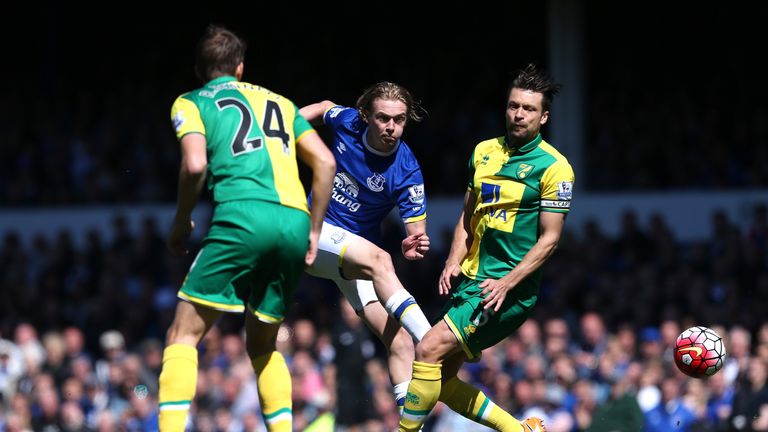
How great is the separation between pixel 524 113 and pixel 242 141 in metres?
1.88

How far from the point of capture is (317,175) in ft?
21.8

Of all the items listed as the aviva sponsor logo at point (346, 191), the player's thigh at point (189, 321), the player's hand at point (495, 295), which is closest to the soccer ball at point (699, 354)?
the player's hand at point (495, 295)

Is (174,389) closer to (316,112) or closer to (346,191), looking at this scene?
(346,191)

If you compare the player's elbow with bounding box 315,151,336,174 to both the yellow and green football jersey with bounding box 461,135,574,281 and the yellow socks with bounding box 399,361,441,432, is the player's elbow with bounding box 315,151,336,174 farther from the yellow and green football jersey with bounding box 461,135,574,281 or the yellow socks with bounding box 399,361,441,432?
the yellow socks with bounding box 399,361,441,432

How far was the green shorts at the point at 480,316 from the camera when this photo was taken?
754 centimetres

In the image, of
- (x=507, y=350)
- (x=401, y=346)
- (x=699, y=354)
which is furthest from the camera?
(x=507, y=350)

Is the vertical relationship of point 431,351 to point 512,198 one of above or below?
below

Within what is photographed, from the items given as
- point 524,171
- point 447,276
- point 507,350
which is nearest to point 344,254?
point 447,276

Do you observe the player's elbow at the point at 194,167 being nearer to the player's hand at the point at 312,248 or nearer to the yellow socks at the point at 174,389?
the player's hand at the point at 312,248

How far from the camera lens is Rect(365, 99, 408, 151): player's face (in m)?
7.82

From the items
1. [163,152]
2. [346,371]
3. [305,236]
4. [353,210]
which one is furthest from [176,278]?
[305,236]

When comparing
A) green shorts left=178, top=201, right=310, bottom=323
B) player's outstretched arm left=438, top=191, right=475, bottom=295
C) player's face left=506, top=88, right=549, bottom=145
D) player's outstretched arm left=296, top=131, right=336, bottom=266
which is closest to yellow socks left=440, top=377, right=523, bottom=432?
player's outstretched arm left=438, top=191, right=475, bottom=295

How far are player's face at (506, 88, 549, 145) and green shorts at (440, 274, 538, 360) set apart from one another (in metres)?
0.87

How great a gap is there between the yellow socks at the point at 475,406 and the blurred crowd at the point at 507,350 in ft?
8.64
